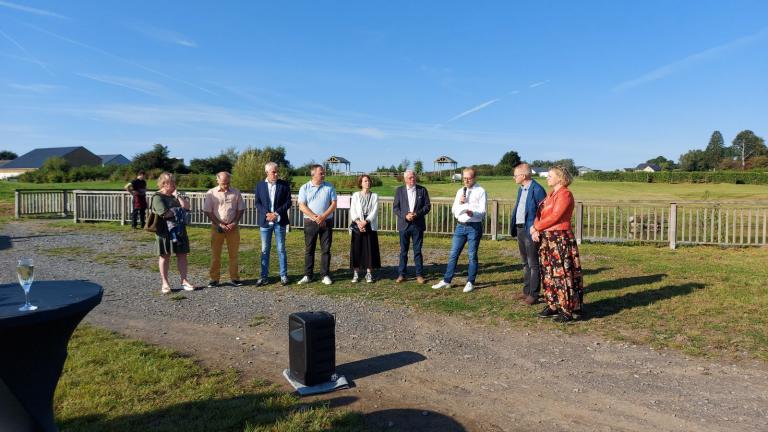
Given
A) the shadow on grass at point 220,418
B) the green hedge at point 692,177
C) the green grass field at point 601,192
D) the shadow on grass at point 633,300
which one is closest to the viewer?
the shadow on grass at point 220,418

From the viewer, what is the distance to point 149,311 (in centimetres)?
663

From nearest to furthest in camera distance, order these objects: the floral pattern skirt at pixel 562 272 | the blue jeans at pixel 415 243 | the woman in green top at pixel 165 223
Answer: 1. the floral pattern skirt at pixel 562 272
2. the woman in green top at pixel 165 223
3. the blue jeans at pixel 415 243

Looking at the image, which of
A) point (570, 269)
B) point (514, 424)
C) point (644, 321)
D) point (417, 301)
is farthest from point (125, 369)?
point (644, 321)

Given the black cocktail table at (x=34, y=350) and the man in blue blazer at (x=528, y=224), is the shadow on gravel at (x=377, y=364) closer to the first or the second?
the black cocktail table at (x=34, y=350)

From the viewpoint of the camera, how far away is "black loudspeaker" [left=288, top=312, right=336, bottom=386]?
414cm

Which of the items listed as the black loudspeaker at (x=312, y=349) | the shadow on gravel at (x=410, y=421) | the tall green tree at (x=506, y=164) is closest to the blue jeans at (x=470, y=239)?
the black loudspeaker at (x=312, y=349)

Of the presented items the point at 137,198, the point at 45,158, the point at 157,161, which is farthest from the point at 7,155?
the point at 137,198

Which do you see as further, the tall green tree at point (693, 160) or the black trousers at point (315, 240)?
the tall green tree at point (693, 160)

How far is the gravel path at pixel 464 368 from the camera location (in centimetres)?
369

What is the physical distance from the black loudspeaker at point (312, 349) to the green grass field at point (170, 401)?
9.2 inches

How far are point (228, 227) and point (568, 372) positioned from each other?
18.0 ft

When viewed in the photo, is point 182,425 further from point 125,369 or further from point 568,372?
point 568,372

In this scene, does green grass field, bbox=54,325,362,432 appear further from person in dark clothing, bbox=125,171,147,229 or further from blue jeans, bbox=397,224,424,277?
person in dark clothing, bbox=125,171,147,229

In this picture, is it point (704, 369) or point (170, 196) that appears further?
point (170, 196)
